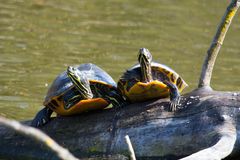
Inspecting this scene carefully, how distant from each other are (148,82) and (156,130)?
0.36 metres

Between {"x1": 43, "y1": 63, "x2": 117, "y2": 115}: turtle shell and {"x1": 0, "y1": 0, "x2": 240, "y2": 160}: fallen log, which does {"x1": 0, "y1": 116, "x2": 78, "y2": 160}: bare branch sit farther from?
{"x1": 43, "y1": 63, "x2": 117, "y2": 115}: turtle shell

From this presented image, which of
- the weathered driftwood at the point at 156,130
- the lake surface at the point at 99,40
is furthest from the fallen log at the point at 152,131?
the lake surface at the point at 99,40

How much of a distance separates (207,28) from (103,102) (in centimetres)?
602

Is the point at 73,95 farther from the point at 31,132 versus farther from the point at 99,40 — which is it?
the point at 99,40

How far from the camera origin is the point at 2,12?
Result: 9.91 metres

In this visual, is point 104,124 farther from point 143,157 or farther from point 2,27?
point 2,27

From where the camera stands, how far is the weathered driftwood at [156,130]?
3865mm

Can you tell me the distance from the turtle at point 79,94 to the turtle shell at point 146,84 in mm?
111

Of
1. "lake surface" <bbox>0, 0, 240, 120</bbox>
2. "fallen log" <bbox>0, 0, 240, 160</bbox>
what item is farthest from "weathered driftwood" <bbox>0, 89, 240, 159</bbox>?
"lake surface" <bbox>0, 0, 240, 120</bbox>

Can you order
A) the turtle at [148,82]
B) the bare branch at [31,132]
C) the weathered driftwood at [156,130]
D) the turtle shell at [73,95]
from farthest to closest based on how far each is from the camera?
the turtle shell at [73,95] < the turtle at [148,82] < the weathered driftwood at [156,130] < the bare branch at [31,132]

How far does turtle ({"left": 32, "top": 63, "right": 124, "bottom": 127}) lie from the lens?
4.29 meters

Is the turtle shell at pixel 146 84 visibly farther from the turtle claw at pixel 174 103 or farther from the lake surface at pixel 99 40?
the lake surface at pixel 99 40

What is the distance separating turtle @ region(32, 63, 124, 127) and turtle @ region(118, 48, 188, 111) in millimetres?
107

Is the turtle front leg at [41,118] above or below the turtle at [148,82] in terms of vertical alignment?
below
